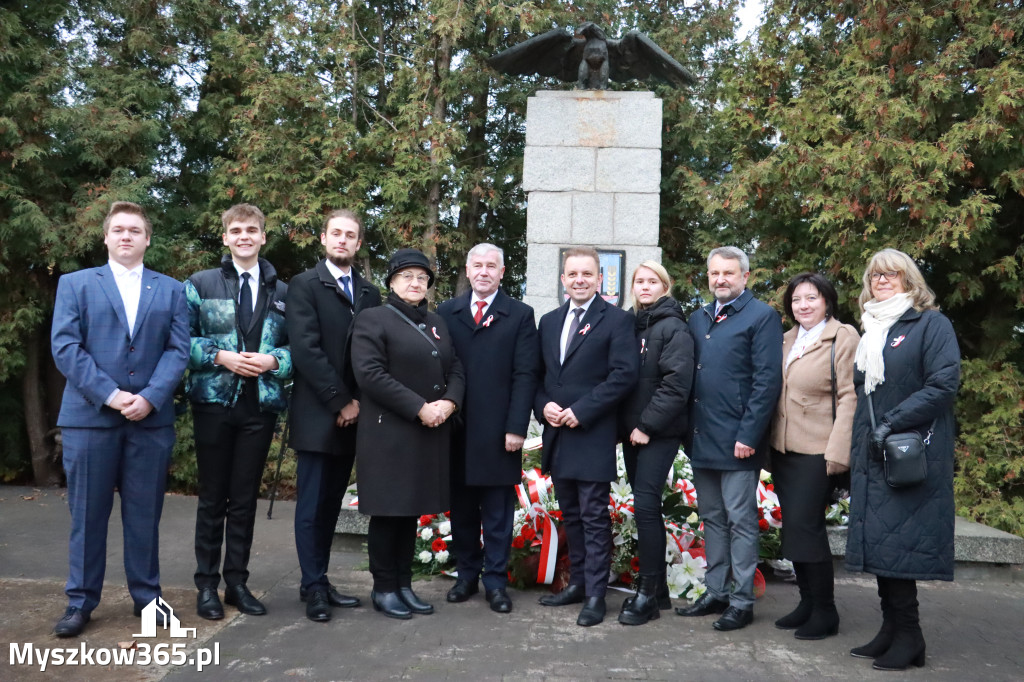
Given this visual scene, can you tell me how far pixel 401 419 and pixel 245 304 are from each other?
896 mm

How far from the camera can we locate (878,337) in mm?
3658

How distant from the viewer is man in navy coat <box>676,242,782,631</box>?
4.04 m

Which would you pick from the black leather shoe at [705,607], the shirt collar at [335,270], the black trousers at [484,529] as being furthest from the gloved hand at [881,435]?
the shirt collar at [335,270]

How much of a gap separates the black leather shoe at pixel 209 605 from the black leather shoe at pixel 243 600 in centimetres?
10

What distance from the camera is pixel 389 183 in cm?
938

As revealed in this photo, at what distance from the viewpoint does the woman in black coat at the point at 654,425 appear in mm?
4098

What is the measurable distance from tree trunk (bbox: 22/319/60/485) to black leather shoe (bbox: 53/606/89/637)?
6368mm

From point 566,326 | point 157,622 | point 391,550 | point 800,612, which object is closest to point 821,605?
point 800,612

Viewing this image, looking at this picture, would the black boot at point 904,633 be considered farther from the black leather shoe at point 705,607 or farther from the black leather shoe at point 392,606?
the black leather shoe at point 392,606

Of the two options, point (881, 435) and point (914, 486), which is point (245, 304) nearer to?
point (881, 435)

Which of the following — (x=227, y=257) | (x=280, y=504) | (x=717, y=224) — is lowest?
(x=280, y=504)

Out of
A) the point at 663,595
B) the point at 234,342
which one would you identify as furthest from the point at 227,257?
the point at 663,595

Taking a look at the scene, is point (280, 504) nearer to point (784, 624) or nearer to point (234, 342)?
point (234, 342)

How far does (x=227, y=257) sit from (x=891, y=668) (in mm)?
3307
